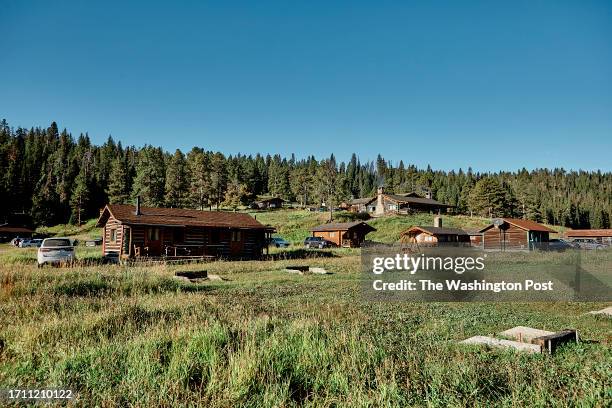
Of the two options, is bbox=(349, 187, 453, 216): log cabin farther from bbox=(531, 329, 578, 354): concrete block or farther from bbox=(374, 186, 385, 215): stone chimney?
bbox=(531, 329, 578, 354): concrete block

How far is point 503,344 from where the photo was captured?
881cm

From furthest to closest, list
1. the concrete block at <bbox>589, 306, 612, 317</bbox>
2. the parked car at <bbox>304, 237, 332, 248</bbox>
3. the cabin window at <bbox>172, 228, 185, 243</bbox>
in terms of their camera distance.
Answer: the parked car at <bbox>304, 237, 332, 248</bbox> → the cabin window at <bbox>172, 228, 185, 243</bbox> → the concrete block at <bbox>589, 306, 612, 317</bbox>

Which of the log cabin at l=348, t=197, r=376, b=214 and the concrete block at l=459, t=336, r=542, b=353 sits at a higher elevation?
the log cabin at l=348, t=197, r=376, b=214

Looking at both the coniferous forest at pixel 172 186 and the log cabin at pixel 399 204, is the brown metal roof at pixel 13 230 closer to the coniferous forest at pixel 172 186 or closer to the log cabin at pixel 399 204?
the coniferous forest at pixel 172 186

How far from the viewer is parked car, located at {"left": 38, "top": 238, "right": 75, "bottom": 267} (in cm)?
2461

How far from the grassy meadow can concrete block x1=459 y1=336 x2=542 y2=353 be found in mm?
403

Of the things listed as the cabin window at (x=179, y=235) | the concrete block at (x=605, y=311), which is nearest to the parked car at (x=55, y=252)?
the cabin window at (x=179, y=235)

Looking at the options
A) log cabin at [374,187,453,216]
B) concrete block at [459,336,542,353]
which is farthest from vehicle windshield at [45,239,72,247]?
log cabin at [374,187,453,216]

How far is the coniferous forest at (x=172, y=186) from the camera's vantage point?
274ft

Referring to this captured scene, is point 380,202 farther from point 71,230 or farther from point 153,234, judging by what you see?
point 153,234

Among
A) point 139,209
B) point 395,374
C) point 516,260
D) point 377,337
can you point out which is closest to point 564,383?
point 395,374

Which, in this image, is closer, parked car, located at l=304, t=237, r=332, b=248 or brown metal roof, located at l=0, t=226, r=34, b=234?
parked car, located at l=304, t=237, r=332, b=248

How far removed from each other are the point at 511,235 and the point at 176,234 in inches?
1703

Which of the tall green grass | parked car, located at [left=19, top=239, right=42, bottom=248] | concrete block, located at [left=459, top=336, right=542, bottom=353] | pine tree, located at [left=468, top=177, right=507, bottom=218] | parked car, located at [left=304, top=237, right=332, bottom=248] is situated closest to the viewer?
the tall green grass
